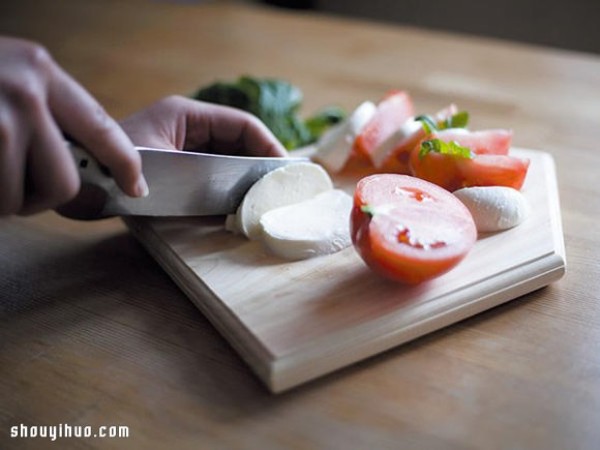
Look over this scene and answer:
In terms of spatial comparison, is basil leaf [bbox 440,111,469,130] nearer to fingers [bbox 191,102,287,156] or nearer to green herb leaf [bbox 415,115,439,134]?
green herb leaf [bbox 415,115,439,134]

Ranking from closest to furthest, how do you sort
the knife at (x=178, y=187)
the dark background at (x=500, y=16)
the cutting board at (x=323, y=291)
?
the cutting board at (x=323, y=291) → the knife at (x=178, y=187) → the dark background at (x=500, y=16)

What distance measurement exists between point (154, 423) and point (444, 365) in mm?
384

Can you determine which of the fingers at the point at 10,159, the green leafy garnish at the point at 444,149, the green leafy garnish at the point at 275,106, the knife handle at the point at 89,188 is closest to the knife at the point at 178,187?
the knife handle at the point at 89,188

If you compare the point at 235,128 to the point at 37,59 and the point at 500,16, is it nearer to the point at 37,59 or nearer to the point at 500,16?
the point at 37,59

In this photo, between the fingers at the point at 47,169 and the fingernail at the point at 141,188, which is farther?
the fingernail at the point at 141,188

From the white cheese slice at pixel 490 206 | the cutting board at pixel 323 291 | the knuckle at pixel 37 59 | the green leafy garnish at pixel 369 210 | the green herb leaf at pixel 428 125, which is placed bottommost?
the cutting board at pixel 323 291

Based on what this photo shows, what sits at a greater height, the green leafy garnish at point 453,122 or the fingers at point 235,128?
the green leafy garnish at point 453,122

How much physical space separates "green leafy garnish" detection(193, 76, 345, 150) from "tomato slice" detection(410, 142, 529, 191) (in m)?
0.42

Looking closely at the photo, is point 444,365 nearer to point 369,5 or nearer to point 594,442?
point 594,442

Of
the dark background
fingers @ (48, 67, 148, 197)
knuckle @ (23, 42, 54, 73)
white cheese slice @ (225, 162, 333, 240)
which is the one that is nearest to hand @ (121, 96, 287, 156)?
white cheese slice @ (225, 162, 333, 240)

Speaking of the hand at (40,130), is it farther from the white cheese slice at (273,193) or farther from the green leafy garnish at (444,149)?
the green leafy garnish at (444,149)

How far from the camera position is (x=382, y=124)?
1.41 m

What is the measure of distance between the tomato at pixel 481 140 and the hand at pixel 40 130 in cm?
59

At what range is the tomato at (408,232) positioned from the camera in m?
0.99
